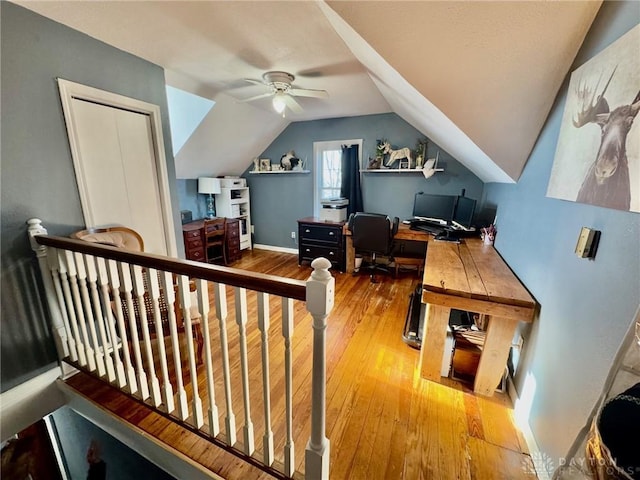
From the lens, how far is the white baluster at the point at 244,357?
958 mm

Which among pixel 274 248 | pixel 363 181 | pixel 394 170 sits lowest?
pixel 274 248

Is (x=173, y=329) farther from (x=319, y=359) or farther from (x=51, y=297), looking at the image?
(x=51, y=297)

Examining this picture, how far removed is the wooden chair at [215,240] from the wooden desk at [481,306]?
3.08 meters

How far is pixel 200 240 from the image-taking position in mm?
3656

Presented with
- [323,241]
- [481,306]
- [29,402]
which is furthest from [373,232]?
[29,402]

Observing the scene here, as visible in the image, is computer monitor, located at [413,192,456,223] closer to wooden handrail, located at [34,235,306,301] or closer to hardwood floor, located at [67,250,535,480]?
hardwood floor, located at [67,250,535,480]

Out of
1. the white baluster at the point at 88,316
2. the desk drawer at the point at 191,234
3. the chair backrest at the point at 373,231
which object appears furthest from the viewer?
the desk drawer at the point at 191,234

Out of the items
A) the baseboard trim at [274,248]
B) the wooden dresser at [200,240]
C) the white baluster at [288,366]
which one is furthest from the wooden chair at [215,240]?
the white baluster at [288,366]

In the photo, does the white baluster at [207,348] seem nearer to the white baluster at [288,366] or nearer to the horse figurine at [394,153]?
the white baluster at [288,366]

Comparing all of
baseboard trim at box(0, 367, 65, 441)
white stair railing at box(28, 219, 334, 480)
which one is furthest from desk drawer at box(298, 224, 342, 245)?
baseboard trim at box(0, 367, 65, 441)

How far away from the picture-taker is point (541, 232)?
4.75 ft

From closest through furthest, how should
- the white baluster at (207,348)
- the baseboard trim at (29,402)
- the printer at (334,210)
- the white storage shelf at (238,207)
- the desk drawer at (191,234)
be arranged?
the white baluster at (207,348), the baseboard trim at (29,402), the desk drawer at (191,234), the printer at (334,210), the white storage shelf at (238,207)

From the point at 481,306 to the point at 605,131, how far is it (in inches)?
38.1

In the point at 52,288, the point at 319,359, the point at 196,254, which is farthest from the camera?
the point at 196,254
